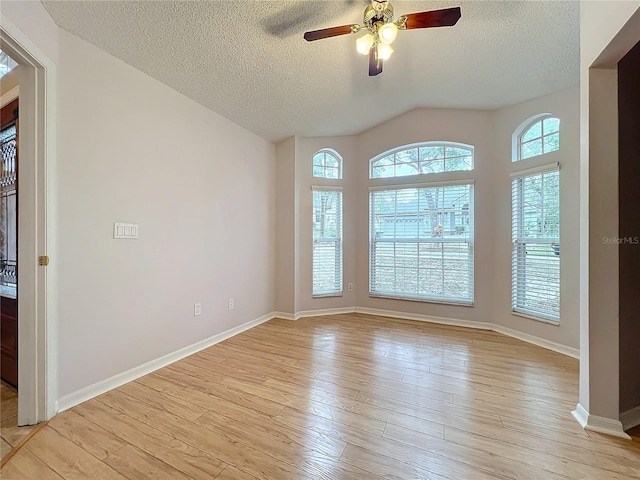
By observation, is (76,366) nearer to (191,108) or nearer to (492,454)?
(191,108)

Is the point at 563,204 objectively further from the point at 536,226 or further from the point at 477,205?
the point at 477,205

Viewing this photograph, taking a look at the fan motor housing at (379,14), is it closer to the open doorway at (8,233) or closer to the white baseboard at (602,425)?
the open doorway at (8,233)

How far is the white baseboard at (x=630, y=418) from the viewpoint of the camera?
5.39 feet

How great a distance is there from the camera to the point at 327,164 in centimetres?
432

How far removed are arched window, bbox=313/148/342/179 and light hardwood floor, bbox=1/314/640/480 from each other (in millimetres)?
2756

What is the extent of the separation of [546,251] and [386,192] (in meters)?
2.10

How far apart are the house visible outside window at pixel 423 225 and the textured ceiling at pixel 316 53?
87 centimetres

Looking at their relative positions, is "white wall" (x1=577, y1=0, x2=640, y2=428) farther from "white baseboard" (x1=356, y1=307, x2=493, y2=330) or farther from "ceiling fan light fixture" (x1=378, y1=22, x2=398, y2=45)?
"white baseboard" (x1=356, y1=307, x2=493, y2=330)

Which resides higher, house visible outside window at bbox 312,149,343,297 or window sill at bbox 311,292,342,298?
house visible outside window at bbox 312,149,343,297

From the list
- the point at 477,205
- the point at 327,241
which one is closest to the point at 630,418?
the point at 477,205

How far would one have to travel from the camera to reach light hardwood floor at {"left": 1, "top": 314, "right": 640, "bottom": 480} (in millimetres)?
1340

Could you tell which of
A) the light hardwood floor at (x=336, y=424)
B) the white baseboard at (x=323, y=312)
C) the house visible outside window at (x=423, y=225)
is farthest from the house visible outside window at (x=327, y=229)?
the light hardwood floor at (x=336, y=424)

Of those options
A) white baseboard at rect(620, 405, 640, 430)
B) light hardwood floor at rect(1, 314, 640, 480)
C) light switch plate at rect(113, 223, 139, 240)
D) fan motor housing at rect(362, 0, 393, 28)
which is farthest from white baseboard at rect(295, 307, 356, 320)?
fan motor housing at rect(362, 0, 393, 28)

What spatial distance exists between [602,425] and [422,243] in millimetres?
2546
